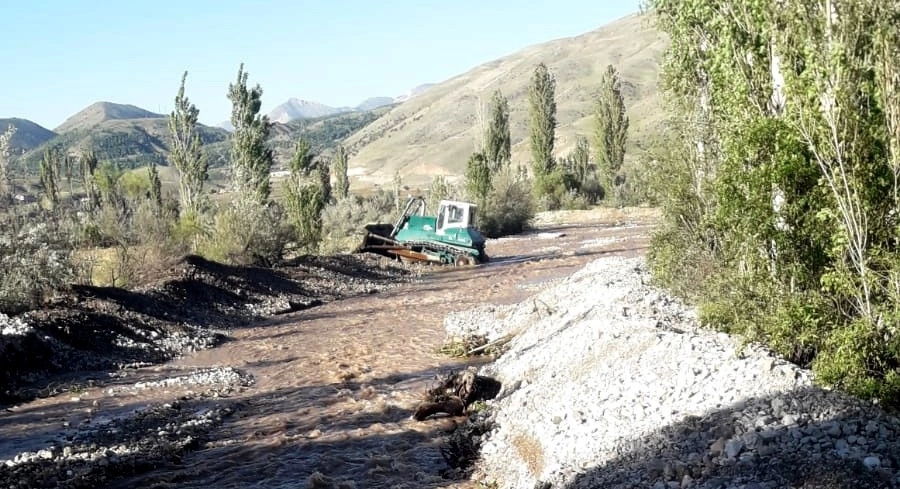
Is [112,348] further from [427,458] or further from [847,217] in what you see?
[847,217]

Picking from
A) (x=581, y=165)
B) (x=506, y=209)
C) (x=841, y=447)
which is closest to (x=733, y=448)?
(x=841, y=447)

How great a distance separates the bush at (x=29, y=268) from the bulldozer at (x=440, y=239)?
554 inches

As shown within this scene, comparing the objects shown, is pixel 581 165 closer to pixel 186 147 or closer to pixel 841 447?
pixel 186 147

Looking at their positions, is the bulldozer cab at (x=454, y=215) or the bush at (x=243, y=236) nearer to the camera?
the bush at (x=243, y=236)

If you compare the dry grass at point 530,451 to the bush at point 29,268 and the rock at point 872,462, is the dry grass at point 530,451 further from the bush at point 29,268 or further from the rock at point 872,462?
the bush at point 29,268

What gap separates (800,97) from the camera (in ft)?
23.6

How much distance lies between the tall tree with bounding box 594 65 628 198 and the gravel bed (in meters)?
42.9

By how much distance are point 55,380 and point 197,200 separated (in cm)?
1951

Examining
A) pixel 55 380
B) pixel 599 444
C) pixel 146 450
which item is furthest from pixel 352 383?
pixel 599 444

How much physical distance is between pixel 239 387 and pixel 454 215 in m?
16.8

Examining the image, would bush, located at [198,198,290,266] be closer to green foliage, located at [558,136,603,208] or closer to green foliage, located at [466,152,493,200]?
green foliage, located at [466,152,493,200]

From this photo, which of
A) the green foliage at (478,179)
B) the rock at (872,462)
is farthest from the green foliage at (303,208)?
the rock at (872,462)

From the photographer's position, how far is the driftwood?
33.2ft

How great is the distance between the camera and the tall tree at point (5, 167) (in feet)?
44.5
